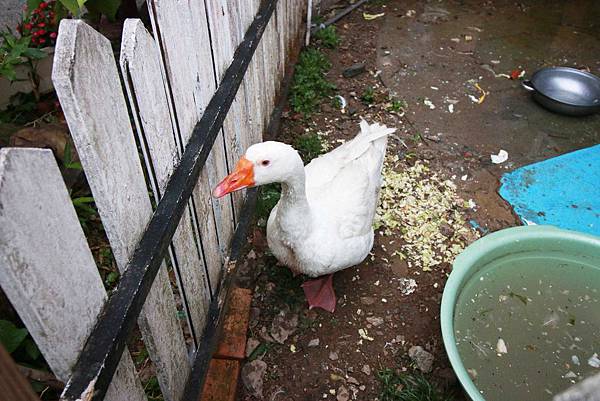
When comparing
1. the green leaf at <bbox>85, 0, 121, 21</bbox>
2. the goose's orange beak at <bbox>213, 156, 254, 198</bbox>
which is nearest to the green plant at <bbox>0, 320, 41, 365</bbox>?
the goose's orange beak at <bbox>213, 156, 254, 198</bbox>

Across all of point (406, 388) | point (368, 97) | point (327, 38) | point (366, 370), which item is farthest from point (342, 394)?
point (327, 38)

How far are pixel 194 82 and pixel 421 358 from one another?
1609 mm

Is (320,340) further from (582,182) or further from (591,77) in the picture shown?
(591,77)

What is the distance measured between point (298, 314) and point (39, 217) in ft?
5.50

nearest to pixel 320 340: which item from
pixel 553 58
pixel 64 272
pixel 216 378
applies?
pixel 216 378

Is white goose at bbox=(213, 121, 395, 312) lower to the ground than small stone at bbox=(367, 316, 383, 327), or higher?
higher

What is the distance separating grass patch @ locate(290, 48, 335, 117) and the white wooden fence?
4.17 ft

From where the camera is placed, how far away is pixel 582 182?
3.15 m

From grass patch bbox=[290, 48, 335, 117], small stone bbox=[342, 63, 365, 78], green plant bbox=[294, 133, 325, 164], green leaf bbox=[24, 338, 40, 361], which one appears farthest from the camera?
small stone bbox=[342, 63, 365, 78]

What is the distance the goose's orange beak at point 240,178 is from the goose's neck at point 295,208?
216 millimetres

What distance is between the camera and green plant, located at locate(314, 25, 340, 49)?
13.7 ft

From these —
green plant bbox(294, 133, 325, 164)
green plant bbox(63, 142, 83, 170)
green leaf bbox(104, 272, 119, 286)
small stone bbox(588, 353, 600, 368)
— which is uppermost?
green plant bbox(63, 142, 83, 170)

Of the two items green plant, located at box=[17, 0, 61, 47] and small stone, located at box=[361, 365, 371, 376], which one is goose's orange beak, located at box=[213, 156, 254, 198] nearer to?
small stone, located at box=[361, 365, 371, 376]

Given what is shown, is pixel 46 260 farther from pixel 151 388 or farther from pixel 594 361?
pixel 594 361
